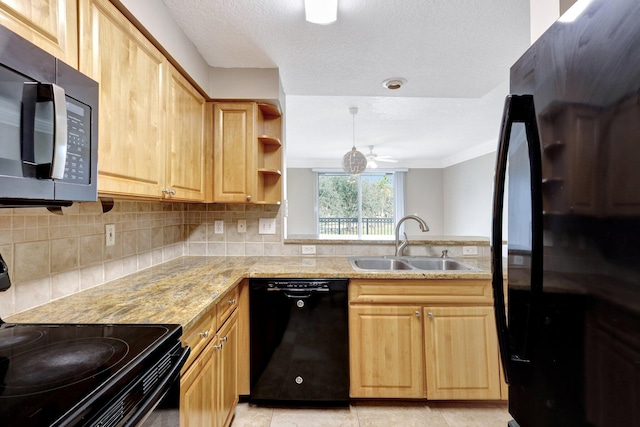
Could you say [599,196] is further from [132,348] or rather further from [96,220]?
[96,220]

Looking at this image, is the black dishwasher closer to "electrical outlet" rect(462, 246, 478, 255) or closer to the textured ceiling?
"electrical outlet" rect(462, 246, 478, 255)

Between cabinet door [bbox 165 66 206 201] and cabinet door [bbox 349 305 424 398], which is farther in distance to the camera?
cabinet door [bbox 349 305 424 398]

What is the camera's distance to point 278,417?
1836 mm

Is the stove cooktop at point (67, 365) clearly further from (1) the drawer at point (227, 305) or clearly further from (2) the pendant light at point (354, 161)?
(2) the pendant light at point (354, 161)

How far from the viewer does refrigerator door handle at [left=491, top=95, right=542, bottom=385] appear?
2.14ft

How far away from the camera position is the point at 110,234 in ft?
5.32

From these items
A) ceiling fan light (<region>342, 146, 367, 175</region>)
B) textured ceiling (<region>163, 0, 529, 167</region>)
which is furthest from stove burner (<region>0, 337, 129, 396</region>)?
ceiling fan light (<region>342, 146, 367, 175</region>)

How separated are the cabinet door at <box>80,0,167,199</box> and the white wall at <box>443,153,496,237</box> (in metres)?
4.78

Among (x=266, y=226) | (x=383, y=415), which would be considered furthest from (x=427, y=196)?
(x=383, y=415)

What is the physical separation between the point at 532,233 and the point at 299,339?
1533 mm

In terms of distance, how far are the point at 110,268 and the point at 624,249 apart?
1.95 m

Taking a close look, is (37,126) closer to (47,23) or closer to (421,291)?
(47,23)

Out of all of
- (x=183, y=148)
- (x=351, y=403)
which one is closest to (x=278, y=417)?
(x=351, y=403)

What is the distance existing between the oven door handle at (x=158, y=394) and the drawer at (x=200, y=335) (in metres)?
0.13
